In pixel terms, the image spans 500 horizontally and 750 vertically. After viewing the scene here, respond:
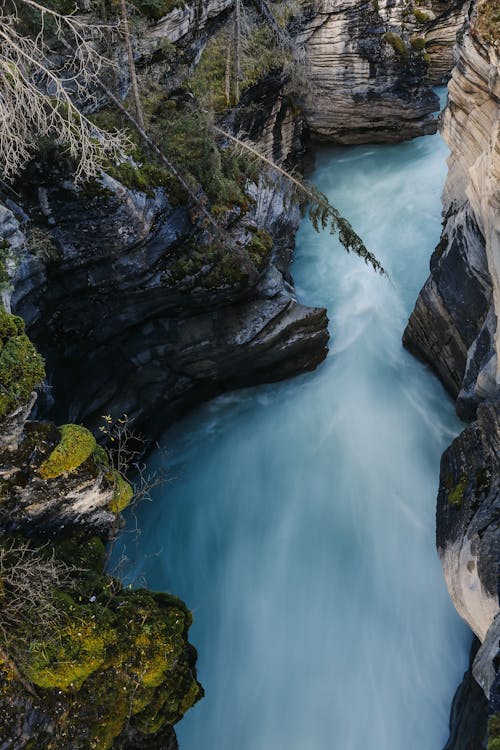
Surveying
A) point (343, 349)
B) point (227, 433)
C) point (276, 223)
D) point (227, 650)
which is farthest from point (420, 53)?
point (227, 650)

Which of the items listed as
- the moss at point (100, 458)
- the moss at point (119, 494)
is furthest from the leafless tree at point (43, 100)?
the moss at point (119, 494)

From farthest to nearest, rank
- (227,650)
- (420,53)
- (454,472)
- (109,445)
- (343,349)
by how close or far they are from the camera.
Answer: (420,53), (343,349), (109,445), (227,650), (454,472)

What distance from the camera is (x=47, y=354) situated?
959 cm

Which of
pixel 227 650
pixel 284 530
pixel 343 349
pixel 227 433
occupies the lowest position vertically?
pixel 227 650

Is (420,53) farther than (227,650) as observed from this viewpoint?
Yes

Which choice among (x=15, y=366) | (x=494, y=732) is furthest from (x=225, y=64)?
(x=494, y=732)

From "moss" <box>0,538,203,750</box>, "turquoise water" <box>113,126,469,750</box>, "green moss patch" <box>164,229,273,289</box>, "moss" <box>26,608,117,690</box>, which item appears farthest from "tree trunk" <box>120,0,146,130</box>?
"moss" <box>26,608,117,690</box>

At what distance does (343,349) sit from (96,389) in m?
5.96

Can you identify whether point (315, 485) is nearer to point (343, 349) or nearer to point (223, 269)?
point (343, 349)

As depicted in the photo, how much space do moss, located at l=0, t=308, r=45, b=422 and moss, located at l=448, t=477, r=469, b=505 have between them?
588 cm

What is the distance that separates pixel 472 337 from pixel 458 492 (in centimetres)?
354

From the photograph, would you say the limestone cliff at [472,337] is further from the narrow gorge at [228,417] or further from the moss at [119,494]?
the moss at [119,494]

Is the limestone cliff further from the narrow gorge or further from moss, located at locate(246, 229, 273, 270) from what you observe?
moss, located at locate(246, 229, 273, 270)

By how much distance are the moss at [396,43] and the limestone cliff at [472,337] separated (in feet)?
22.3
